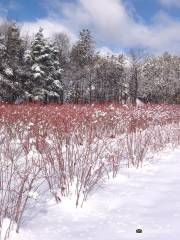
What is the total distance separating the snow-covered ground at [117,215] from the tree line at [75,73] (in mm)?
20881

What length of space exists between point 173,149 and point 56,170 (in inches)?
176

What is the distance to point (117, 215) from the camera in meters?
4.27

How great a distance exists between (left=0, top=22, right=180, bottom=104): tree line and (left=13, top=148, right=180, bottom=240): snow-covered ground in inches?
822

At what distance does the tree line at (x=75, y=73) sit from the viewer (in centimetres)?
3675

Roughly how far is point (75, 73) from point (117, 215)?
157ft

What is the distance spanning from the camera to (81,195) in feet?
15.7

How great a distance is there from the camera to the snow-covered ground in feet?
12.3

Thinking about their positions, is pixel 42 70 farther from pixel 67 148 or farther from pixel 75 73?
pixel 67 148

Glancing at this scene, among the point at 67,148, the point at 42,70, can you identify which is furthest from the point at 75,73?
the point at 67,148

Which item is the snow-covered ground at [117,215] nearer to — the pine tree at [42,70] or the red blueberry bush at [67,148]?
the red blueberry bush at [67,148]

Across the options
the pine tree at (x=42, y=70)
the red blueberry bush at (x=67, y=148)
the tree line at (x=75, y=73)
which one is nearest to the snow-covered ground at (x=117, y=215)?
the red blueberry bush at (x=67, y=148)

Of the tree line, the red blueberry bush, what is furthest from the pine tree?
the red blueberry bush

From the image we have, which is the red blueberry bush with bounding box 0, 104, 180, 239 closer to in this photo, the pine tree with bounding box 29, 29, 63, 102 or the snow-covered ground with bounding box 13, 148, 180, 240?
the snow-covered ground with bounding box 13, 148, 180, 240

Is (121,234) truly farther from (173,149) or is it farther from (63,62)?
(63,62)
